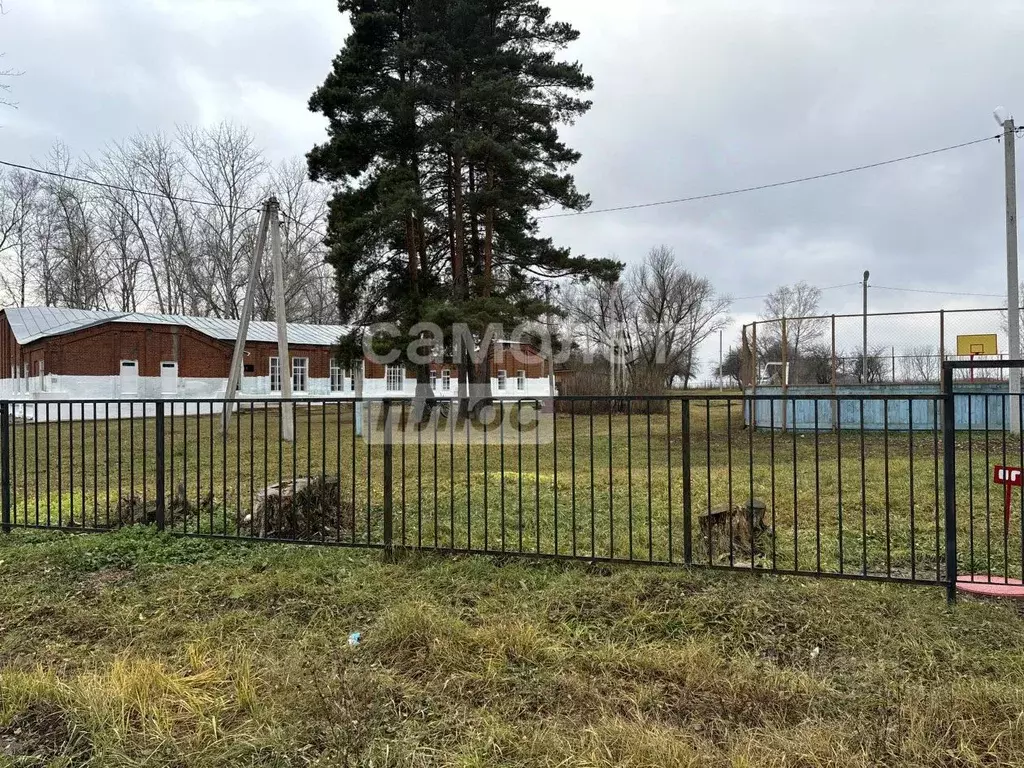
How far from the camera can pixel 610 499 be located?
424cm

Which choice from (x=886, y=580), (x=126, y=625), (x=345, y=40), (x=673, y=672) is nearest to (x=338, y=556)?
(x=126, y=625)

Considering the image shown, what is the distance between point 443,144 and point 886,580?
16.0 metres

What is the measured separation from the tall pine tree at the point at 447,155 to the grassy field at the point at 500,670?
12201 millimetres

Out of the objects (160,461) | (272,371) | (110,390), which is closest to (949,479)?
(160,461)

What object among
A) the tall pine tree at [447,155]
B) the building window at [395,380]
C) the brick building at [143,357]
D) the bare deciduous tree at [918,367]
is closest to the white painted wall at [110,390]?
the brick building at [143,357]

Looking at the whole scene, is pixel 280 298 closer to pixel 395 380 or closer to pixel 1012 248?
pixel 1012 248

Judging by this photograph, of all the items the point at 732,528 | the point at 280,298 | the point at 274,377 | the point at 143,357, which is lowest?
the point at 732,528

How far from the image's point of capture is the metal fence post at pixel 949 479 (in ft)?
11.0

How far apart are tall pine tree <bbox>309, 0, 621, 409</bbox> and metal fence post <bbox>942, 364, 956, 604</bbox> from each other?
40.5ft

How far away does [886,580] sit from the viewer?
140 inches

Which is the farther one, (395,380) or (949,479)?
(395,380)

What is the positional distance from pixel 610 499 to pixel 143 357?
27.2 metres

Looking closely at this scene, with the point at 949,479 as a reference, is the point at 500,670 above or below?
below

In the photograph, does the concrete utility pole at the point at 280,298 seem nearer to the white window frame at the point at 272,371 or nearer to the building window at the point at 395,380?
the white window frame at the point at 272,371
